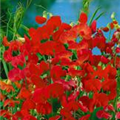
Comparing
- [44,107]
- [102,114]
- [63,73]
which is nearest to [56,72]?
[63,73]

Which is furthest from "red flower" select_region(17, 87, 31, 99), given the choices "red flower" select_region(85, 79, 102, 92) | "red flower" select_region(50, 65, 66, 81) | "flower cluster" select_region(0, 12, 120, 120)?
"red flower" select_region(85, 79, 102, 92)

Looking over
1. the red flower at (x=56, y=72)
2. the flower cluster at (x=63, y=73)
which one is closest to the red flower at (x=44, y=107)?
the flower cluster at (x=63, y=73)

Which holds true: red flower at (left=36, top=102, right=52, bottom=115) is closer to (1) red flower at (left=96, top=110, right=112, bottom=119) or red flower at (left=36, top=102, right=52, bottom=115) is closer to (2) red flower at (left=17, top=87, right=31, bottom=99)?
(2) red flower at (left=17, top=87, right=31, bottom=99)

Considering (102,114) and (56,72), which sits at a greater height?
(56,72)

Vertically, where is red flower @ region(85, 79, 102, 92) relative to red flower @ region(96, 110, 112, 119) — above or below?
above

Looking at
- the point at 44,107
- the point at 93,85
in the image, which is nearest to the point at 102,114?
the point at 93,85

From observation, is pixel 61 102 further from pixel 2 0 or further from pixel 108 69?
pixel 2 0

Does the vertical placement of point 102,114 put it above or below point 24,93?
below

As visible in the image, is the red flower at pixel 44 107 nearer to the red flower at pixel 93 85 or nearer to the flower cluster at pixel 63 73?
the flower cluster at pixel 63 73

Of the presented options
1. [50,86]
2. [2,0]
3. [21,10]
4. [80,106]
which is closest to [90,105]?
[80,106]

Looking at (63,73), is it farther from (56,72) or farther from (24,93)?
(24,93)

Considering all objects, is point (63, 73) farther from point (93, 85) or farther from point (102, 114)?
point (102, 114)
